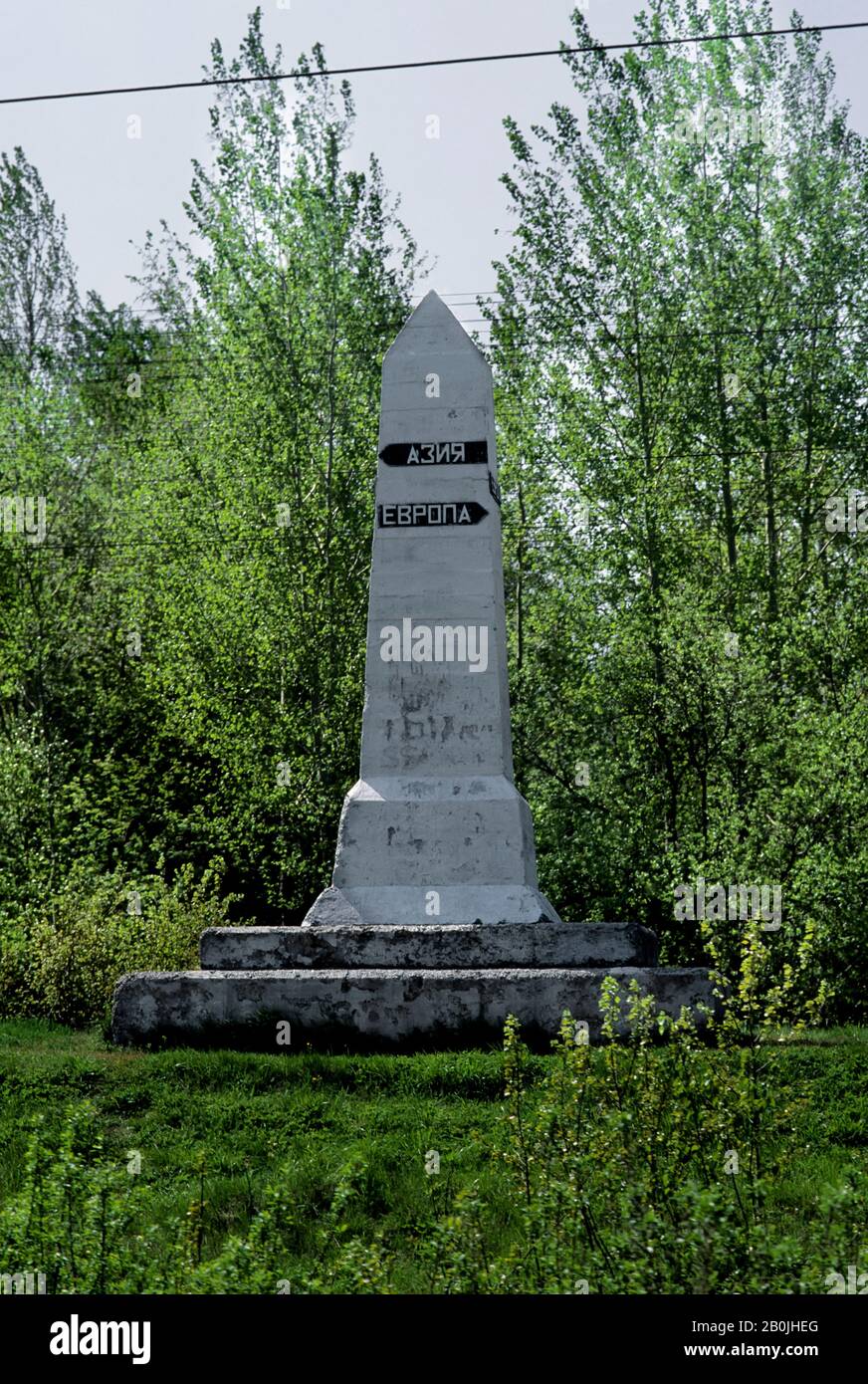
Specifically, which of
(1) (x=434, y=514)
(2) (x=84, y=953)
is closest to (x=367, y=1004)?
(2) (x=84, y=953)

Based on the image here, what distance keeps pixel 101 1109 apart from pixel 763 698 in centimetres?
957

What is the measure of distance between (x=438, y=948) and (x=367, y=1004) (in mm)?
848

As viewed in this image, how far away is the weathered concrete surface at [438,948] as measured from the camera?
951 cm

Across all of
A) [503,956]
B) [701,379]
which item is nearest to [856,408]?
[701,379]

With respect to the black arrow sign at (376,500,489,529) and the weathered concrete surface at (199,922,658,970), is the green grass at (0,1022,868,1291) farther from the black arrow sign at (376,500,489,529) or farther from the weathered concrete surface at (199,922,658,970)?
the black arrow sign at (376,500,489,529)

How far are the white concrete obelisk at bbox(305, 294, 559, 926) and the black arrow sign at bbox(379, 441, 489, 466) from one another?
0.04 ft

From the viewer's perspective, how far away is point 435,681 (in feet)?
36.3

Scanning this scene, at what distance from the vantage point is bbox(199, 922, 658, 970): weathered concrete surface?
9.51 meters

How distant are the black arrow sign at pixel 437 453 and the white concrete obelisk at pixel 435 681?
1 cm

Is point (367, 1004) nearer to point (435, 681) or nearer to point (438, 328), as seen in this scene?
point (435, 681)

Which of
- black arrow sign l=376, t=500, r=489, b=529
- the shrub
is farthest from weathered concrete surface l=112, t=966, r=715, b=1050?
black arrow sign l=376, t=500, r=489, b=529

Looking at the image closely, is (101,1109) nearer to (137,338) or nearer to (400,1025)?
(400,1025)

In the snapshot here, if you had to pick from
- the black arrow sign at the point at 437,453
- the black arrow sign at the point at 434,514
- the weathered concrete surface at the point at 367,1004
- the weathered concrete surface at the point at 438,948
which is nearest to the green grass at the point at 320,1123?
the weathered concrete surface at the point at 367,1004
